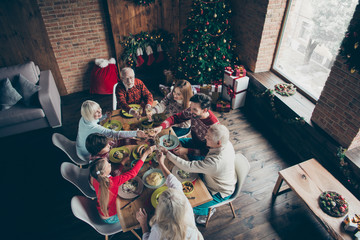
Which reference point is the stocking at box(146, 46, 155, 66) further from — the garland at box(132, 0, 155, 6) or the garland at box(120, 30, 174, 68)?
the garland at box(132, 0, 155, 6)

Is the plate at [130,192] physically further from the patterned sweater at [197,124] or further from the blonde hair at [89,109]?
the blonde hair at [89,109]

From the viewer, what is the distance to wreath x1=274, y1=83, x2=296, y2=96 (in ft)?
13.4

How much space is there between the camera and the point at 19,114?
404 centimetres

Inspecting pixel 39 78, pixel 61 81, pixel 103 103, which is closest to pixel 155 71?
pixel 103 103

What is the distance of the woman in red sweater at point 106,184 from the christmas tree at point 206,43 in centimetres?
296

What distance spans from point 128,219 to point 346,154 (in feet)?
9.09

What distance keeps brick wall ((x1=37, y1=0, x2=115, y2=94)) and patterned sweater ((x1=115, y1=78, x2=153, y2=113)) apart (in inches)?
82.5

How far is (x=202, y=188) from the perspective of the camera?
7.54ft

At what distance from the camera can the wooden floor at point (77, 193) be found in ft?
9.44

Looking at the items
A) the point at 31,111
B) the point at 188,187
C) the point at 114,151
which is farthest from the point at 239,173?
the point at 31,111

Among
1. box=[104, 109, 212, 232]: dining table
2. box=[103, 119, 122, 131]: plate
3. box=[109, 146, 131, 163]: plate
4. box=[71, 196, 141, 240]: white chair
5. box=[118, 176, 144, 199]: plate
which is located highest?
box=[103, 119, 122, 131]: plate

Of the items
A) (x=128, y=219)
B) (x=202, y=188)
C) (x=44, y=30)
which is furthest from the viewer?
(x=44, y=30)

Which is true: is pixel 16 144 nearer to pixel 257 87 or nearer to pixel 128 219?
pixel 128 219

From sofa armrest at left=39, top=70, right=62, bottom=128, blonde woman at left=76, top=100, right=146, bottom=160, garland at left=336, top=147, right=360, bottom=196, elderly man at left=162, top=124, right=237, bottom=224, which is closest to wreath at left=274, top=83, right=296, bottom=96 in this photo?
garland at left=336, top=147, right=360, bottom=196
